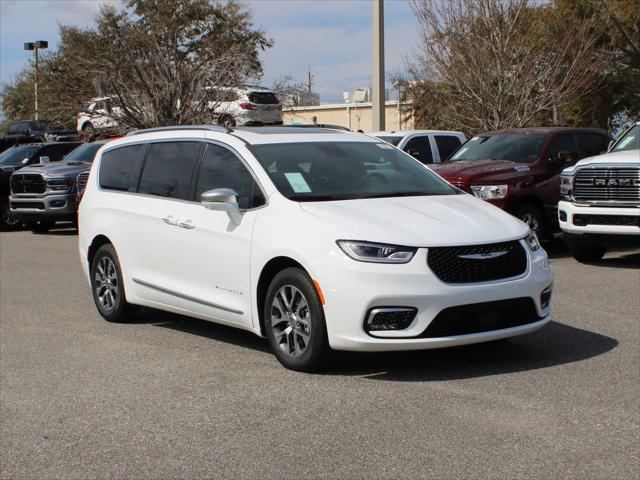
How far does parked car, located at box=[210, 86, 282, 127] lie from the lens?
28266 mm

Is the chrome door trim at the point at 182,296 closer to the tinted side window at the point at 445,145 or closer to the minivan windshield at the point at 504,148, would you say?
the minivan windshield at the point at 504,148

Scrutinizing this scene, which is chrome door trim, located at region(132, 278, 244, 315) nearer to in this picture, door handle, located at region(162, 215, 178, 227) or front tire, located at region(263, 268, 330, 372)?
front tire, located at region(263, 268, 330, 372)

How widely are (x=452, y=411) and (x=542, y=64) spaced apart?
21.7 metres

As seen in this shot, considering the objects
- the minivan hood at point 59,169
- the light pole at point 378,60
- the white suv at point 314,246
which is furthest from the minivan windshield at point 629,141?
the minivan hood at point 59,169

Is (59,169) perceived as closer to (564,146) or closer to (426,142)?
(426,142)

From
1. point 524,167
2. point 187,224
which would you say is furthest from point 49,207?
point 187,224

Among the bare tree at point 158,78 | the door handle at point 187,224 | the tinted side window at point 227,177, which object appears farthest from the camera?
the bare tree at point 158,78

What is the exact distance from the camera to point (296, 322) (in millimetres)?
6980

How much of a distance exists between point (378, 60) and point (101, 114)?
30.9 feet

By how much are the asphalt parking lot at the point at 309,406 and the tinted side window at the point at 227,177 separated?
1.23 metres

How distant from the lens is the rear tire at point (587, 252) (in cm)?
1324

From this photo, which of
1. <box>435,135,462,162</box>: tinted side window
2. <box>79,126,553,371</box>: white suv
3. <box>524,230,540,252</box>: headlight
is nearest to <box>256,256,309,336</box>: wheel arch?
<box>79,126,553,371</box>: white suv

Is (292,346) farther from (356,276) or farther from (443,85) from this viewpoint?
(443,85)

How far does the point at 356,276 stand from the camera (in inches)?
257
